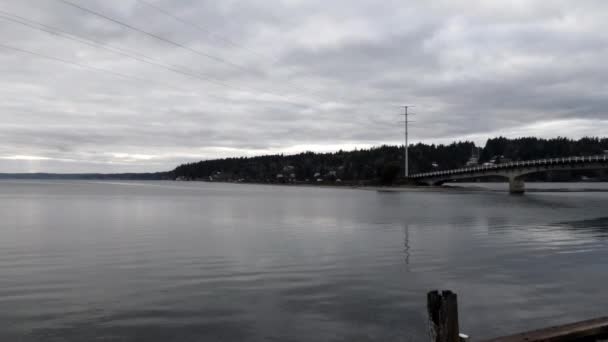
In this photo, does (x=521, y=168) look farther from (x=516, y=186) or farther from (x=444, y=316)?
(x=444, y=316)

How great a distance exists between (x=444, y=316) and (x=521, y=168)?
14682 centimetres

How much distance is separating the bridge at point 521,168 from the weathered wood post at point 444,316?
130m

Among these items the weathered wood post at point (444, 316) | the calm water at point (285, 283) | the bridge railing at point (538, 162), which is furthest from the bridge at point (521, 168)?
the weathered wood post at point (444, 316)

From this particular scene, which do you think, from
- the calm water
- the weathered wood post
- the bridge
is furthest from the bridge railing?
the weathered wood post

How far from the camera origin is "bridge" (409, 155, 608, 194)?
404 ft

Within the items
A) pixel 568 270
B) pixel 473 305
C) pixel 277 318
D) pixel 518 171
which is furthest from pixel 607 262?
pixel 518 171

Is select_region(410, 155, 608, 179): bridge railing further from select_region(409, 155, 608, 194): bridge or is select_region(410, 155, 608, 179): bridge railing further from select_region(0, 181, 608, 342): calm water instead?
select_region(0, 181, 608, 342): calm water

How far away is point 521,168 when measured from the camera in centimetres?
14225

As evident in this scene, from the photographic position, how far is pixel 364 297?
17453mm

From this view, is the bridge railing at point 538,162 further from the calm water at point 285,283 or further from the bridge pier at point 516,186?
the calm water at point 285,283

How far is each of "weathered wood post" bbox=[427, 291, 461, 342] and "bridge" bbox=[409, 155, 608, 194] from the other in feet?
427

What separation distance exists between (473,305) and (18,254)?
25008mm

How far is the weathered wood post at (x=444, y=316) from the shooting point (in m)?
9.56

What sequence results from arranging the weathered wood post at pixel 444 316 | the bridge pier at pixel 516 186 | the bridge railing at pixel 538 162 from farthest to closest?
the bridge pier at pixel 516 186 → the bridge railing at pixel 538 162 → the weathered wood post at pixel 444 316
